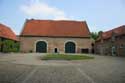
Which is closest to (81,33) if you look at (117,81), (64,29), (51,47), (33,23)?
(64,29)

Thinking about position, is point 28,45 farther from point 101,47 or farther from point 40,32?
point 101,47

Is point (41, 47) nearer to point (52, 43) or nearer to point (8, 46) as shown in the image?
point (52, 43)

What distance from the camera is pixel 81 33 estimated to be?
197 feet

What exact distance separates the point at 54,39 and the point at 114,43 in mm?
17297

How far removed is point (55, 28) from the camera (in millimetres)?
61688

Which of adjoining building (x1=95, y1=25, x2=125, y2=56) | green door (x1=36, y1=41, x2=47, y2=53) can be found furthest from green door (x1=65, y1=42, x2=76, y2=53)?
adjoining building (x1=95, y1=25, x2=125, y2=56)

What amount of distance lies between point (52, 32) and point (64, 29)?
3.72 m

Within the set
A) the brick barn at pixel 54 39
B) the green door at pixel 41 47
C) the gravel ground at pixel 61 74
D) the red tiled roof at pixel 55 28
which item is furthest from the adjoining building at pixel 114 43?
the gravel ground at pixel 61 74

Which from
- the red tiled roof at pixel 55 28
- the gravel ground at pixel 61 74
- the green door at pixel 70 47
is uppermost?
the red tiled roof at pixel 55 28

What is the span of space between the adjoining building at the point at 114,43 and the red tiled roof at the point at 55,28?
5.66m

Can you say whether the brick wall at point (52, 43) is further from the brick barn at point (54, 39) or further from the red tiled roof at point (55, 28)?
the red tiled roof at point (55, 28)

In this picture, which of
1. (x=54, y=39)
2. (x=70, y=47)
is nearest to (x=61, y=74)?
(x=70, y=47)

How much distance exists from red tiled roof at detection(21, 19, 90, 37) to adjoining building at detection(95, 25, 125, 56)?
566 cm

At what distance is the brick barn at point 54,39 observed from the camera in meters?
57.6
